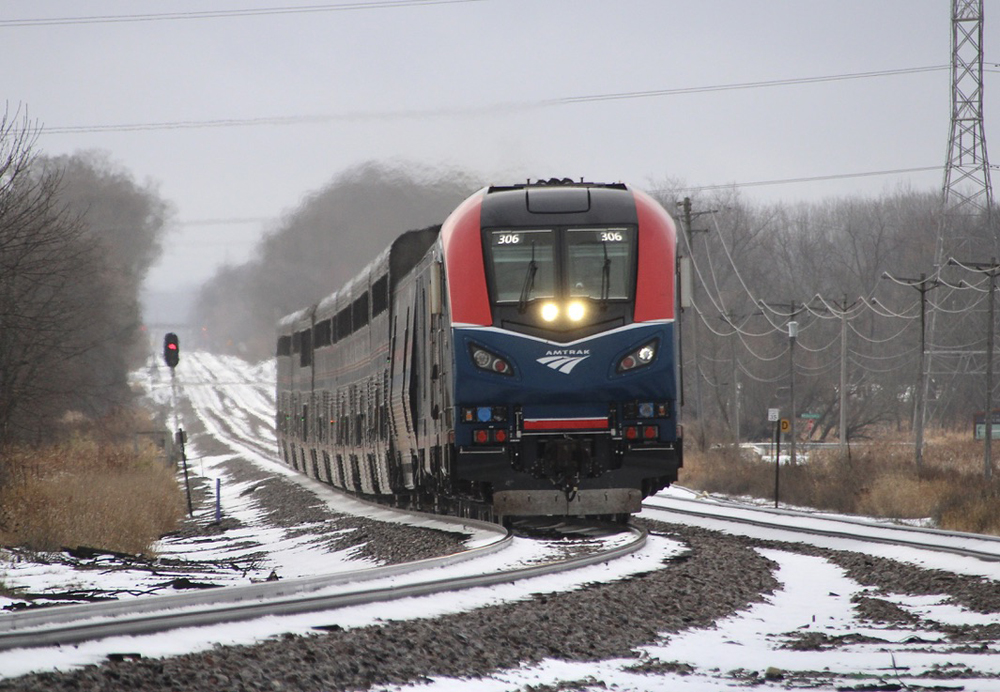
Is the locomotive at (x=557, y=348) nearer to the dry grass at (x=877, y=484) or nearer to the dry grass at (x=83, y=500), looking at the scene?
the dry grass at (x=83, y=500)

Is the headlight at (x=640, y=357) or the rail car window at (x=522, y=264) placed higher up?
the rail car window at (x=522, y=264)

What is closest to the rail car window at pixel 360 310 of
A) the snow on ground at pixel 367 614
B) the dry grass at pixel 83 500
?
the dry grass at pixel 83 500

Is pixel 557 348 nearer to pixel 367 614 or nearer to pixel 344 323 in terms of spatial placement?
pixel 367 614

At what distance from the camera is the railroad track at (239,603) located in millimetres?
6430

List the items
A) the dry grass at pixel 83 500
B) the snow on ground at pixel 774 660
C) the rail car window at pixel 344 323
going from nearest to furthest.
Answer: the snow on ground at pixel 774 660
the dry grass at pixel 83 500
the rail car window at pixel 344 323

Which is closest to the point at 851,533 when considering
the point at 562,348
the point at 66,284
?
the point at 562,348

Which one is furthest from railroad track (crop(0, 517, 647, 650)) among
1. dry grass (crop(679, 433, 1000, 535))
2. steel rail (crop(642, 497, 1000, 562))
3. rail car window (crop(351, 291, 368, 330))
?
rail car window (crop(351, 291, 368, 330))

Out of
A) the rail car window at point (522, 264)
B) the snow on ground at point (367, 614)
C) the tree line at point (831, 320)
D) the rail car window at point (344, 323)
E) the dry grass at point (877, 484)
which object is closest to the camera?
the snow on ground at point (367, 614)

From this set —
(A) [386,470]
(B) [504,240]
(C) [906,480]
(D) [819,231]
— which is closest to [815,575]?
(B) [504,240]

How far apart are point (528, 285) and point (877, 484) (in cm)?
1630

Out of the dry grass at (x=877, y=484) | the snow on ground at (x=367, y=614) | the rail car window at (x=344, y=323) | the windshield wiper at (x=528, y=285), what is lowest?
the dry grass at (x=877, y=484)

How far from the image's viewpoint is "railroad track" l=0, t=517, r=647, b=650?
6.43 m

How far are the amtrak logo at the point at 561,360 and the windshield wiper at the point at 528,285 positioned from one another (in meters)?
0.58

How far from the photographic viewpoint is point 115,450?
147ft
